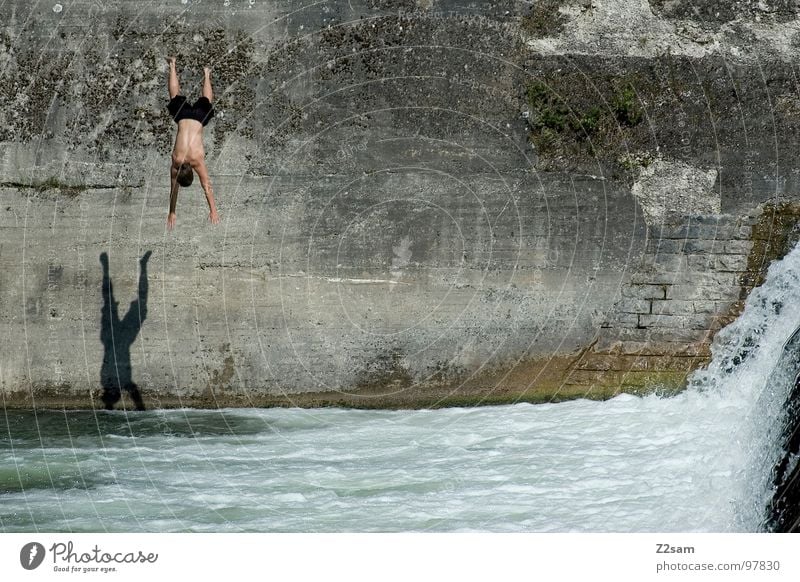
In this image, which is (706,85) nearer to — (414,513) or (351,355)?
(351,355)

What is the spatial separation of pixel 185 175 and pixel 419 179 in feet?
10.0

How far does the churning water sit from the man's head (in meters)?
3.14

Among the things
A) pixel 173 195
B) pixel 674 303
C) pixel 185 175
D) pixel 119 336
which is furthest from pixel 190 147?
pixel 674 303

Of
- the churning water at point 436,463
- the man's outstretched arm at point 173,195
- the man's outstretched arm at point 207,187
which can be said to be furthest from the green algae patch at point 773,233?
the man's outstretched arm at point 173,195

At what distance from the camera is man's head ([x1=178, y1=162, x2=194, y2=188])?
11.5 metres

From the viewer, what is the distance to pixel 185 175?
38.5 feet

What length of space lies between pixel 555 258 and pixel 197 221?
483 cm

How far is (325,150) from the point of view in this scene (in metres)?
12.6

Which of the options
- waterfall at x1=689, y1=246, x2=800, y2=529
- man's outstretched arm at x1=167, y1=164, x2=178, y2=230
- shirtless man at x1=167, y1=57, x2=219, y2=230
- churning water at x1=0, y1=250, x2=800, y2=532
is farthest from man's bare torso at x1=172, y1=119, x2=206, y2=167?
waterfall at x1=689, y1=246, x2=800, y2=529

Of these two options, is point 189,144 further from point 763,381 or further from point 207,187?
point 763,381

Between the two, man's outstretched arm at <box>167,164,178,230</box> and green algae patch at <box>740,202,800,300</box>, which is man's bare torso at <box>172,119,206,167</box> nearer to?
man's outstretched arm at <box>167,164,178,230</box>
